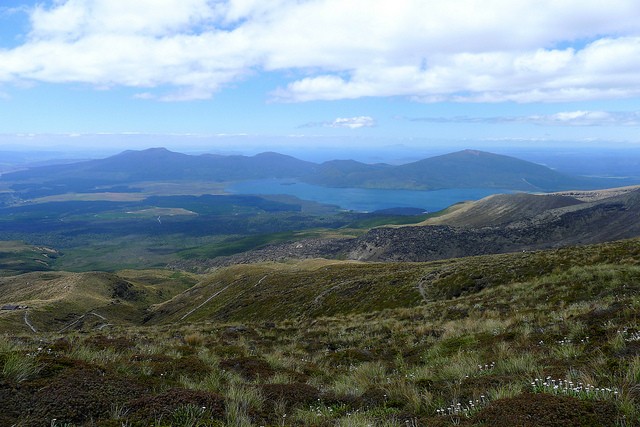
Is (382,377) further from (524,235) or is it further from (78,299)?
(524,235)

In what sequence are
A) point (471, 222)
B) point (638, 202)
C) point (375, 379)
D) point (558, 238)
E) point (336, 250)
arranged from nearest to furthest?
point (375, 379) < point (558, 238) < point (638, 202) < point (336, 250) < point (471, 222)

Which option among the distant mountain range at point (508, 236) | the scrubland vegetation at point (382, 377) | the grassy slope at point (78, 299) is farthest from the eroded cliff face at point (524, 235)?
the scrubland vegetation at point (382, 377)

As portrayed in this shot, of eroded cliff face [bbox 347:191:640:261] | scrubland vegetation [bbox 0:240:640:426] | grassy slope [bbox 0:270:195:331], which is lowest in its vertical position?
grassy slope [bbox 0:270:195:331]

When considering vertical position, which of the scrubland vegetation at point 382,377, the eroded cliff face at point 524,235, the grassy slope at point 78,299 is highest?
the scrubland vegetation at point 382,377

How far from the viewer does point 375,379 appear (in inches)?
365

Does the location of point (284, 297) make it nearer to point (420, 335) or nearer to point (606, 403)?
point (420, 335)

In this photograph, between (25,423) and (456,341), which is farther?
(456,341)

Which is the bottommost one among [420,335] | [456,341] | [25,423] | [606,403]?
[420,335]

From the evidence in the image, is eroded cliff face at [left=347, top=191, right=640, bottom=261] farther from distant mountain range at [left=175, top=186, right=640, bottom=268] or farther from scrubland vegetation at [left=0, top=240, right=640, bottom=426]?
scrubland vegetation at [left=0, top=240, right=640, bottom=426]

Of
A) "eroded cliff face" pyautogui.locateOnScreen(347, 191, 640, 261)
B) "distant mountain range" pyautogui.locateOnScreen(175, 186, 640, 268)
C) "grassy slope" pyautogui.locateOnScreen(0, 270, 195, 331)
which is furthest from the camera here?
"distant mountain range" pyautogui.locateOnScreen(175, 186, 640, 268)

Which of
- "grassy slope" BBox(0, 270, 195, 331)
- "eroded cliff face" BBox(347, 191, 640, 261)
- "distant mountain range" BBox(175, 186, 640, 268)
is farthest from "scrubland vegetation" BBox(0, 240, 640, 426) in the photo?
"distant mountain range" BBox(175, 186, 640, 268)

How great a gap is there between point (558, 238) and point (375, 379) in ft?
412

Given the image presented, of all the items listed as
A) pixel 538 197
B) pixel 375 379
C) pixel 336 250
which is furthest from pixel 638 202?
pixel 375 379

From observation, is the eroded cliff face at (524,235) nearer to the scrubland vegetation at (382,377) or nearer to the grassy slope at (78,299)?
the grassy slope at (78,299)
